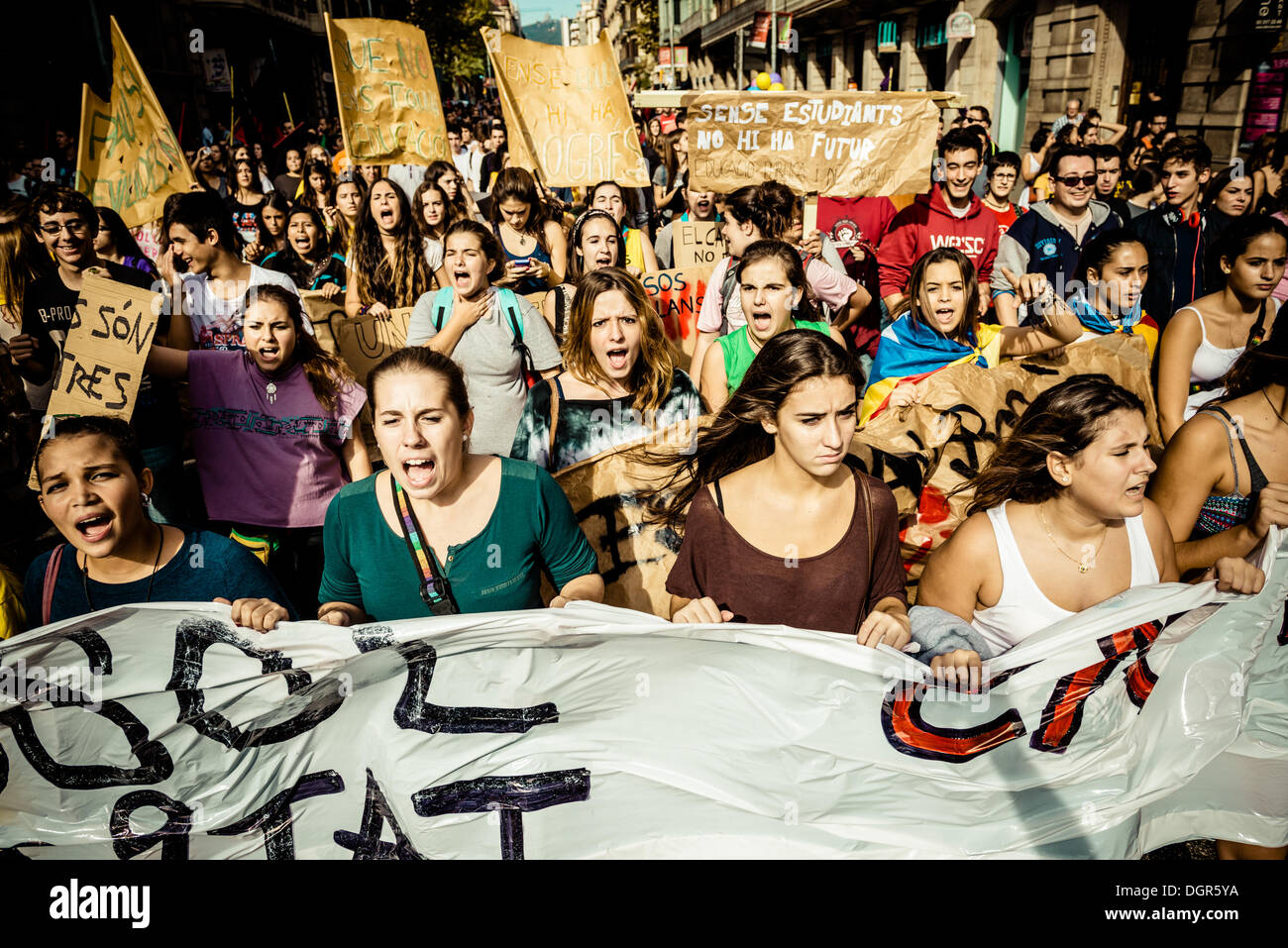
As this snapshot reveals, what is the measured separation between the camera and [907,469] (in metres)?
3.26

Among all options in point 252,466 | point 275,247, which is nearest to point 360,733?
point 252,466

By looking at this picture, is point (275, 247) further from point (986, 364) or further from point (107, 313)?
point (986, 364)

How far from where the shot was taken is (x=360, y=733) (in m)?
2.00

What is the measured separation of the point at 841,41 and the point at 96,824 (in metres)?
35.8

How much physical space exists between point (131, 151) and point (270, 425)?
3013 mm

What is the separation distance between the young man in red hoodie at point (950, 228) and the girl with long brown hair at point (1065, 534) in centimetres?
319

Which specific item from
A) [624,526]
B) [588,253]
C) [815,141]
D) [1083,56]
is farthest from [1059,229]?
[1083,56]

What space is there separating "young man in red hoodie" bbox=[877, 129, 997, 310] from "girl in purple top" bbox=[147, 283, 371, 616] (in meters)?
3.60

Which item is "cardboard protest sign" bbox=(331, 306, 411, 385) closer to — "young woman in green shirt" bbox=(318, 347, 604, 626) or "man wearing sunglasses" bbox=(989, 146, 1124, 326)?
"young woman in green shirt" bbox=(318, 347, 604, 626)

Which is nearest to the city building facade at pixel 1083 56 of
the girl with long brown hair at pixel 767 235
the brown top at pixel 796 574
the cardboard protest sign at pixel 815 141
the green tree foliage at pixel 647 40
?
the cardboard protest sign at pixel 815 141

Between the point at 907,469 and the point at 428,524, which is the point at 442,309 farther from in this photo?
the point at 907,469

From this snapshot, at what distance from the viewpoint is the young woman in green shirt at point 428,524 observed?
2332 millimetres

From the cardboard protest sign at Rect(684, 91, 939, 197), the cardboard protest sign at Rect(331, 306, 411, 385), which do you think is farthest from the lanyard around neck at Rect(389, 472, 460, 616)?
the cardboard protest sign at Rect(684, 91, 939, 197)

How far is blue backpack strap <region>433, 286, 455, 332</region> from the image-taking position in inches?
162
